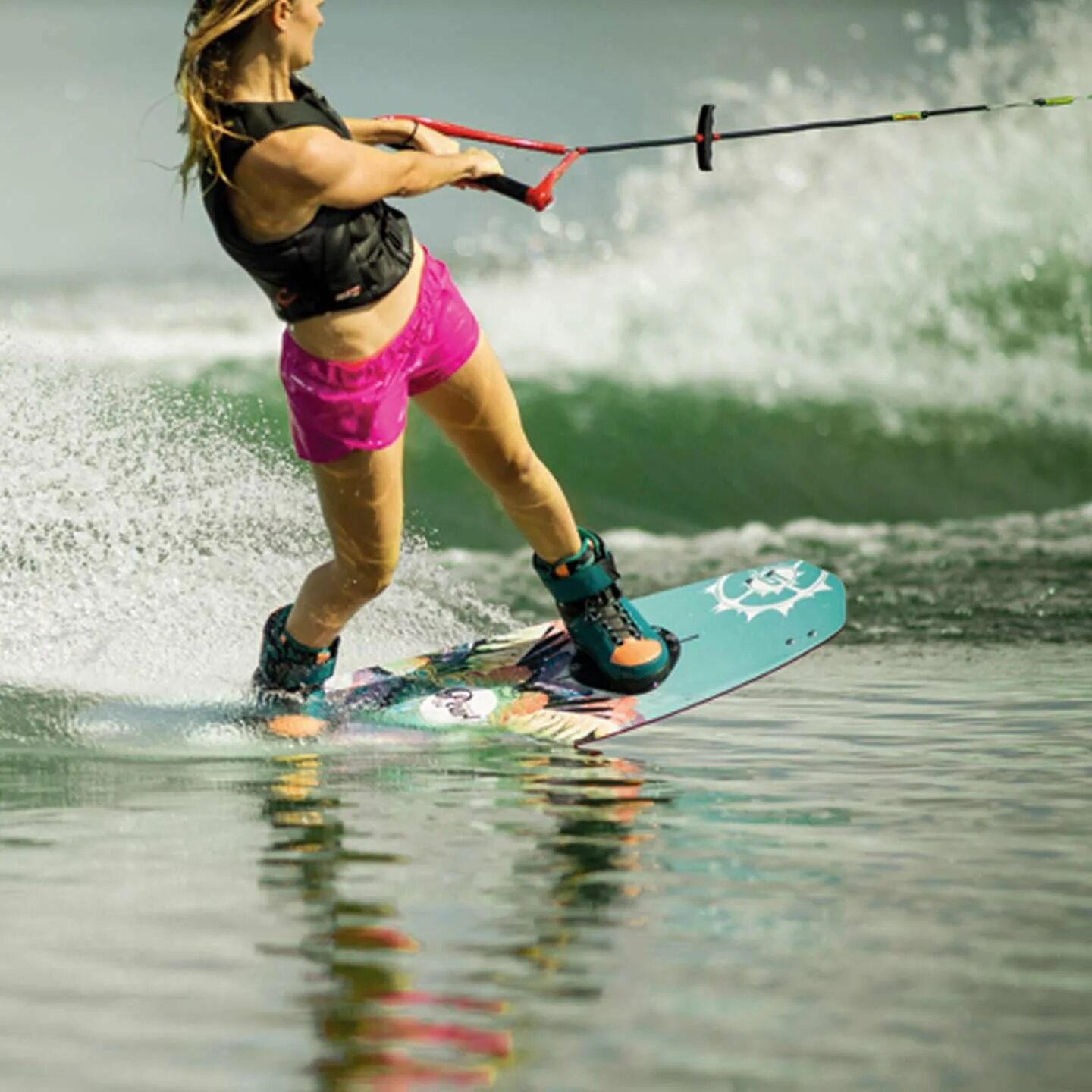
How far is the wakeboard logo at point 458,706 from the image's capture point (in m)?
5.41

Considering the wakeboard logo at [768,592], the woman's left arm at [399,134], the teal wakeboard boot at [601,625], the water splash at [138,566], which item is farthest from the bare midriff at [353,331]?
the wakeboard logo at [768,592]

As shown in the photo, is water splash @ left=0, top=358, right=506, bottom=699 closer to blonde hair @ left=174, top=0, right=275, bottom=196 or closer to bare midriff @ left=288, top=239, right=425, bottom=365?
bare midriff @ left=288, top=239, right=425, bottom=365

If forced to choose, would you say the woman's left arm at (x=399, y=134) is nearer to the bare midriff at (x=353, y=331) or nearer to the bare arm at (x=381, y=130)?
the bare arm at (x=381, y=130)

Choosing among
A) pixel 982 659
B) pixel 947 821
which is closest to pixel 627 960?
pixel 947 821

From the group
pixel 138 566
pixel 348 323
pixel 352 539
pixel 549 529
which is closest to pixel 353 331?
pixel 348 323

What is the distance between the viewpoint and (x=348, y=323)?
4707mm

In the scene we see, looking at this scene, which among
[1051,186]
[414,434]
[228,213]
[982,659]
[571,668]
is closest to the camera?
[228,213]

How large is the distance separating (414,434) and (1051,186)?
19.5 ft

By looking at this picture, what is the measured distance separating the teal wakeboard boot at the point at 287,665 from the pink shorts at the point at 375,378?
2.04 feet

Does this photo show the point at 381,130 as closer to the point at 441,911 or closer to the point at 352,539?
the point at 352,539

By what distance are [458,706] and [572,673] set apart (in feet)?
1.00

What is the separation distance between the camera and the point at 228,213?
4574 millimetres

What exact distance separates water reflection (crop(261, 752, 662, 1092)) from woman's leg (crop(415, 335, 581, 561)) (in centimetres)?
73

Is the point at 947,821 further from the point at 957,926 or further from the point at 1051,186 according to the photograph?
the point at 1051,186
